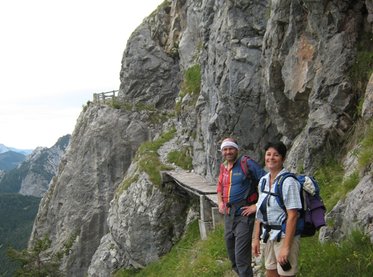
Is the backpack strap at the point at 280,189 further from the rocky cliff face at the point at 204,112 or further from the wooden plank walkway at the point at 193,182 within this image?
the wooden plank walkway at the point at 193,182

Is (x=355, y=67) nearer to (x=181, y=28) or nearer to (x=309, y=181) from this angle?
(x=309, y=181)

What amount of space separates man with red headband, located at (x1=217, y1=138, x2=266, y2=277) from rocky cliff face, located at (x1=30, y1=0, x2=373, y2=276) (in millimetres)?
1781

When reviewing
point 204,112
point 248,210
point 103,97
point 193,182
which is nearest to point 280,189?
point 248,210

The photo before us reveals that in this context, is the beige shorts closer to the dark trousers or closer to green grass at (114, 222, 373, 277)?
the dark trousers

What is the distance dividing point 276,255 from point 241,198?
188cm

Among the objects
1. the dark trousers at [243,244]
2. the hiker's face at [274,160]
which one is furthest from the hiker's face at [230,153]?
the hiker's face at [274,160]

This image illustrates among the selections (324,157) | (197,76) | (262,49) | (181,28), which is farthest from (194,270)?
(181,28)

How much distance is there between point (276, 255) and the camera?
6117 millimetres

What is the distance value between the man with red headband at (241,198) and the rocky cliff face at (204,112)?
178cm

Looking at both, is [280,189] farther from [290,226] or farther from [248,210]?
[248,210]

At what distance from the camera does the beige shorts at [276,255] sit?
19.8 ft

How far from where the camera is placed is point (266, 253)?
6465 mm

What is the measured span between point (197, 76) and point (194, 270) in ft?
53.9

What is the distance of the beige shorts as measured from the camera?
19.8 ft
